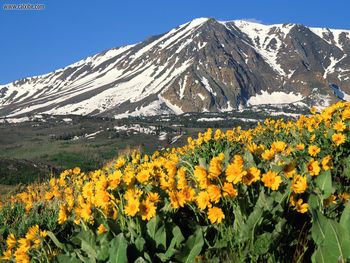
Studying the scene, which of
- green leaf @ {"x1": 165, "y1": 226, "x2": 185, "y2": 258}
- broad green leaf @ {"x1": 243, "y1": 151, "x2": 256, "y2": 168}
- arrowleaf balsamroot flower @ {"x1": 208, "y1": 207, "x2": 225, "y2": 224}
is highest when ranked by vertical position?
broad green leaf @ {"x1": 243, "y1": 151, "x2": 256, "y2": 168}

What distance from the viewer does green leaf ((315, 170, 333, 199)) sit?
3.51 metres

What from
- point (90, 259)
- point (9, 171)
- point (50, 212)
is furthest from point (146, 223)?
point (9, 171)

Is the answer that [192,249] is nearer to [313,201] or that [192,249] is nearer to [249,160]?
[313,201]

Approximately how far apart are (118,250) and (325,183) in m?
1.62

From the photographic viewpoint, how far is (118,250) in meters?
2.95

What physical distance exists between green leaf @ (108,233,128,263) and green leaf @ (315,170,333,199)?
4.91ft

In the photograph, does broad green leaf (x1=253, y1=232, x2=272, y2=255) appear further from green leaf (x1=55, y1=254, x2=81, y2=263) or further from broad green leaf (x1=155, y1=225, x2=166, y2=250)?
green leaf (x1=55, y1=254, x2=81, y2=263)

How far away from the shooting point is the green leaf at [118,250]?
9.55 ft

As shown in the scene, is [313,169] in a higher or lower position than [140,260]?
higher

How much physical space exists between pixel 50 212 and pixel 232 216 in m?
3.85

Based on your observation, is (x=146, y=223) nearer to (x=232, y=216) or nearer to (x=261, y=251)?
(x=232, y=216)

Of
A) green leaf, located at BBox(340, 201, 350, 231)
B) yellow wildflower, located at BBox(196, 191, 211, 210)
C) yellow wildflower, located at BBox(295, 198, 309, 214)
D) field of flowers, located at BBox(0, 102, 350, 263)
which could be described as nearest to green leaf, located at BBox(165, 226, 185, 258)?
field of flowers, located at BBox(0, 102, 350, 263)

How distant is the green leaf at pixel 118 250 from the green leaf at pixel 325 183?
1497 millimetres

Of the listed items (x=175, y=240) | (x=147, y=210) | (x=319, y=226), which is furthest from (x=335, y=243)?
(x=147, y=210)
